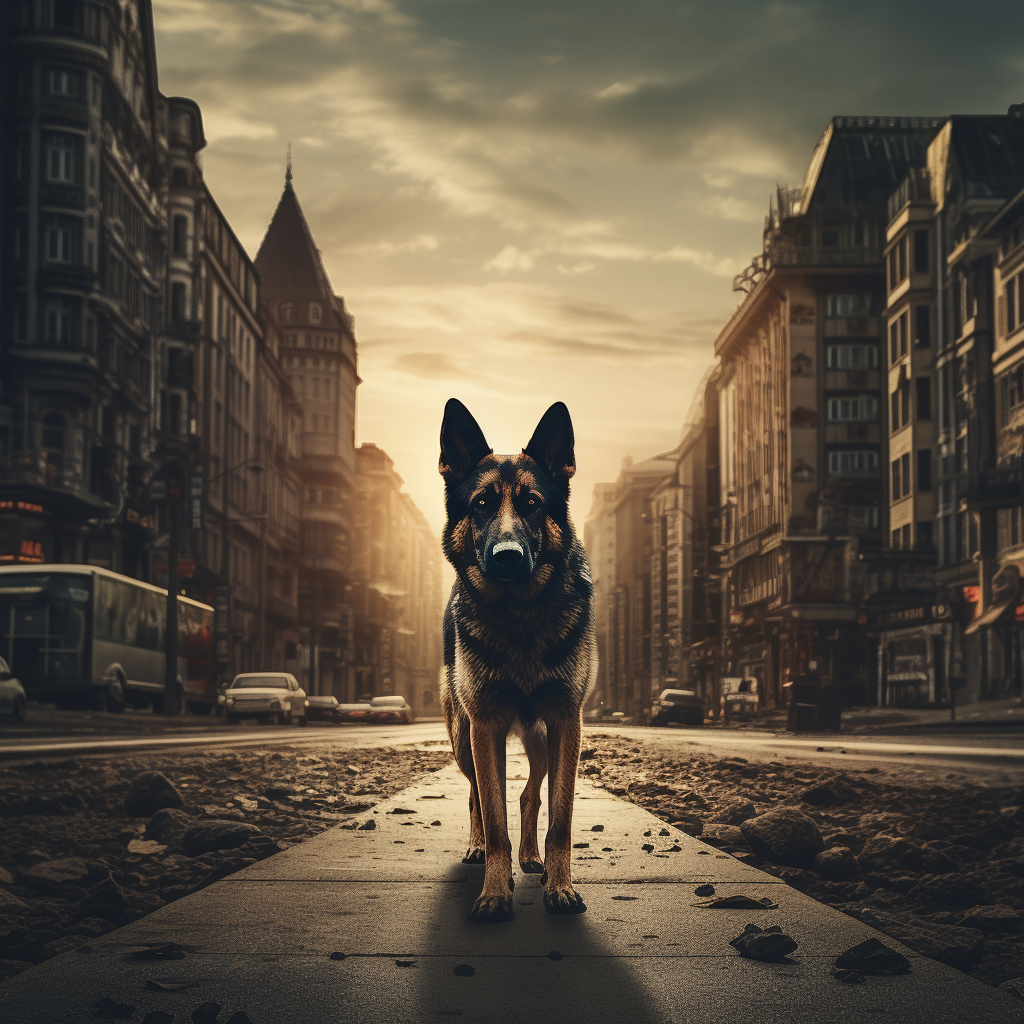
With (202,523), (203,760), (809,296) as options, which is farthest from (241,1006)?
(809,296)

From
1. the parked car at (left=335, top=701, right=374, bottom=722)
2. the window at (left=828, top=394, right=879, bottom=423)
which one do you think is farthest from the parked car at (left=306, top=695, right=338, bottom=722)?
the window at (left=828, top=394, right=879, bottom=423)

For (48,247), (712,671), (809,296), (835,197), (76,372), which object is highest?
(835,197)

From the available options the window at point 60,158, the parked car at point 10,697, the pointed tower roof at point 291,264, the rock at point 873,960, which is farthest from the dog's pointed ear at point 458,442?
the pointed tower roof at point 291,264

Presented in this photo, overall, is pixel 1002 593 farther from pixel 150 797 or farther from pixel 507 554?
pixel 507 554

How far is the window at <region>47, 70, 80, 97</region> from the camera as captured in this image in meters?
48.4

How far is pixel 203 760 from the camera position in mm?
14719

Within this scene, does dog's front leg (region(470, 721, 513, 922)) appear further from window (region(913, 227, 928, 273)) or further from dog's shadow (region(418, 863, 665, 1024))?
window (region(913, 227, 928, 273))

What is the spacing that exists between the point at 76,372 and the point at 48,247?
4497 mm

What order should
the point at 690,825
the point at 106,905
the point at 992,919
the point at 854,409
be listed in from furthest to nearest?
1. the point at 854,409
2. the point at 690,825
3. the point at 106,905
4. the point at 992,919

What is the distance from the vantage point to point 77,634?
32594 millimetres

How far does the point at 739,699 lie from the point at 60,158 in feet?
118

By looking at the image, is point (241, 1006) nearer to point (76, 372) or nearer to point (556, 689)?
point (556, 689)

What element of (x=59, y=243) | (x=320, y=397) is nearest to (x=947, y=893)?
(x=59, y=243)

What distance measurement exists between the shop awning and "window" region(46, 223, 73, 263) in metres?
33.2
